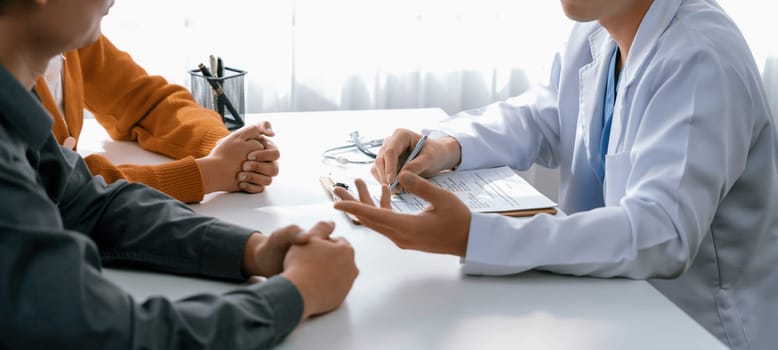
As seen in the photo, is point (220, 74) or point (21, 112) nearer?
point (21, 112)

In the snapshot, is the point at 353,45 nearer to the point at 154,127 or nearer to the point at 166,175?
the point at 154,127

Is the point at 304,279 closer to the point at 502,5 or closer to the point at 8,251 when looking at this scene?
the point at 8,251

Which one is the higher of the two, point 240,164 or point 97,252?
point 97,252

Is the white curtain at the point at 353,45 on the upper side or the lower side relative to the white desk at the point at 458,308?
lower

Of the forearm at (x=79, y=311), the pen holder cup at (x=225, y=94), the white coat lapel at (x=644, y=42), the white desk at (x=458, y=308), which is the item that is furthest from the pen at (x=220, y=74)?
the forearm at (x=79, y=311)

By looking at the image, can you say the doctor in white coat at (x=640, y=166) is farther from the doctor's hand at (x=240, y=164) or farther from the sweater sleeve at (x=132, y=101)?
the sweater sleeve at (x=132, y=101)

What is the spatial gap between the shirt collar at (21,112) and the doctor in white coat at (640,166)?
1.25 feet

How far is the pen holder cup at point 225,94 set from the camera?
1722mm

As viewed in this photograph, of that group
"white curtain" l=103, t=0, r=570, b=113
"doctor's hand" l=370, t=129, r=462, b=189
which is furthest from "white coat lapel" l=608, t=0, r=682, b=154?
"white curtain" l=103, t=0, r=570, b=113

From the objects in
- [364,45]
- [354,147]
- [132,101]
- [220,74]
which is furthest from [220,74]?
[364,45]

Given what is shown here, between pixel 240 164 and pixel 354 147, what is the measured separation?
305mm

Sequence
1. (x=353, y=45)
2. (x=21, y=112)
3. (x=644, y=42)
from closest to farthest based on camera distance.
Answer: (x=21, y=112)
(x=644, y=42)
(x=353, y=45)

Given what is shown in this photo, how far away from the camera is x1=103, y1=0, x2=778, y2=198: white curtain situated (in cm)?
234

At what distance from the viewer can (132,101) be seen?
166 centimetres
